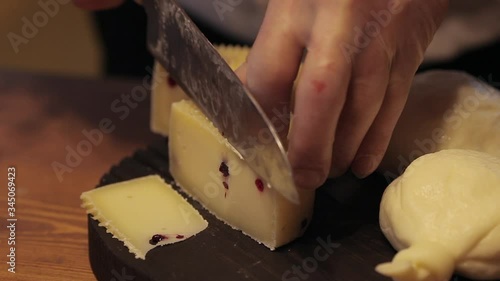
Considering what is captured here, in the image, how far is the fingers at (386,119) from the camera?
104 cm

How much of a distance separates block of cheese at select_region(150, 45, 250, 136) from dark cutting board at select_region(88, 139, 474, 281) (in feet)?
1.09

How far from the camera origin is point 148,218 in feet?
3.73

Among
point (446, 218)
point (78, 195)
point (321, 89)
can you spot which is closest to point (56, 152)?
point (78, 195)

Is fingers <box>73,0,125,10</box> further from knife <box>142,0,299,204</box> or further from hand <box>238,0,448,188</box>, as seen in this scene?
hand <box>238,0,448,188</box>

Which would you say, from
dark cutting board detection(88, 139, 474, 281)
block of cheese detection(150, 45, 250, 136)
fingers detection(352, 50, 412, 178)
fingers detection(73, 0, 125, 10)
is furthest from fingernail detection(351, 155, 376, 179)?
fingers detection(73, 0, 125, 10)

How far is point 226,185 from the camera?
1.16 metres

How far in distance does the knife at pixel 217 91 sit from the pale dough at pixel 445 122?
32 cm

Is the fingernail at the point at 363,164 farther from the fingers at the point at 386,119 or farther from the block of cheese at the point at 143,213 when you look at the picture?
the block of cheese at the point at 143,213

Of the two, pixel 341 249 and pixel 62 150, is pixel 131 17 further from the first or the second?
pixel 341 249

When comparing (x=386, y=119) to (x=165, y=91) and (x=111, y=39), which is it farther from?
(x=111, y=39)

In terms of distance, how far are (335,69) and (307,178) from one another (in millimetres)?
182

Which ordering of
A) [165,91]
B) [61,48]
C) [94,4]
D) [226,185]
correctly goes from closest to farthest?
1. [226,185]
2. [94,4]
3. [165,91]
4. [61,48]

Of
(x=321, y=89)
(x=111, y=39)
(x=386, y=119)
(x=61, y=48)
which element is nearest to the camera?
A: (x=321, y=89)

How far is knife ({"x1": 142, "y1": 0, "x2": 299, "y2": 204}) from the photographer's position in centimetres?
97
